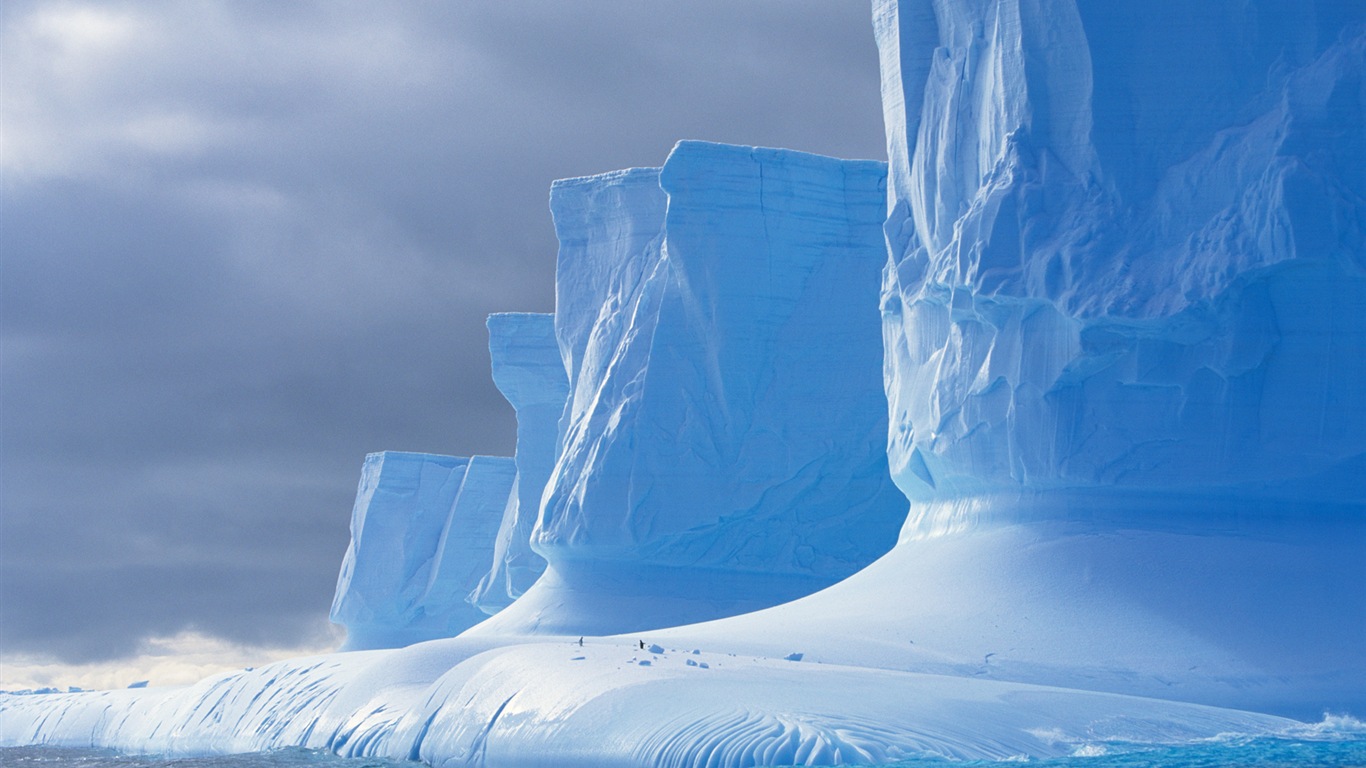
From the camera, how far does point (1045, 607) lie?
1525 centimetres

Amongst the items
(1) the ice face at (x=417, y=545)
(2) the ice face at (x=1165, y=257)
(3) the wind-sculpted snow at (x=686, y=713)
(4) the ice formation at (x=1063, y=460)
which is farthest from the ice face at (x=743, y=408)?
(1) the ice face at (x=417, y=545)

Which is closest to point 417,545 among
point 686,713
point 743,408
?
point 743,408

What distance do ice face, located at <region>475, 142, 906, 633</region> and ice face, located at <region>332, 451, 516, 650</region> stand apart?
1161 centimetres

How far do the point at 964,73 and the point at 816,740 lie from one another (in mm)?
8682

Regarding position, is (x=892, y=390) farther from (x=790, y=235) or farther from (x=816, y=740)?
(x=816, y=740)

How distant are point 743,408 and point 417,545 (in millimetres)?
15605

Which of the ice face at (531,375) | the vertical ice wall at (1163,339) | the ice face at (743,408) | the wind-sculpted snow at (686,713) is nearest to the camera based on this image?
the wind-sculpted snow at (686,713)

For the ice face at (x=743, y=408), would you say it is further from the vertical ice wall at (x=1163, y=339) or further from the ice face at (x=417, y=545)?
the ice face at (x=417, y=545)

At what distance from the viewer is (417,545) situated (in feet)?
127

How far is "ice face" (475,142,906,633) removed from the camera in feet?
81.3

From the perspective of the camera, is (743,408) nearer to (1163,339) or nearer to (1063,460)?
(1063,460)

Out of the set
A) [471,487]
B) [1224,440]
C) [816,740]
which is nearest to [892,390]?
[1224,440]

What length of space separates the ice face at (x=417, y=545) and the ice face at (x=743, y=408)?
11607 mm

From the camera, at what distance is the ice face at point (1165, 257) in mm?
15555
